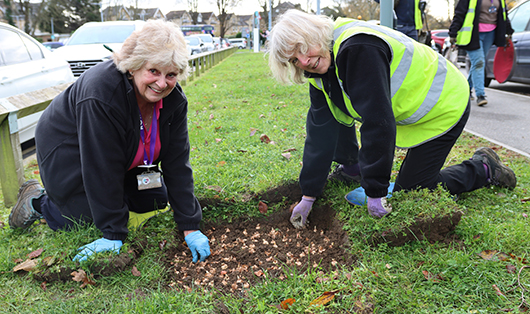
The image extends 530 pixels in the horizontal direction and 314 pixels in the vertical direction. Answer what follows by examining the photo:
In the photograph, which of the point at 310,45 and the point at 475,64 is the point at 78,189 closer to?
the point at 310,45

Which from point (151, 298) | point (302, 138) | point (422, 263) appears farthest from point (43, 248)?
point (302, 138)

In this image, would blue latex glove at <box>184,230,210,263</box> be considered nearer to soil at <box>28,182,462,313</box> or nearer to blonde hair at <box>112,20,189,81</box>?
soil at <box>28,182,462,313</box>

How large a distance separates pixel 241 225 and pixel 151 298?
3.58 feet

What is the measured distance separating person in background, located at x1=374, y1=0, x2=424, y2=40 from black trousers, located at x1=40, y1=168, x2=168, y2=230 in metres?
4.97

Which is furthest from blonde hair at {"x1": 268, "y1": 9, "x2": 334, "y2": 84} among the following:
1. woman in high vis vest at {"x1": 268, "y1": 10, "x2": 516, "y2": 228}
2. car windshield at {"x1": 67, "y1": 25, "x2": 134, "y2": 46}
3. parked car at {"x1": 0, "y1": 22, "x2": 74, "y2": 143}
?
car windshield at {"x1": 67, "y1": 25, "x2": 134, "y2": 46}

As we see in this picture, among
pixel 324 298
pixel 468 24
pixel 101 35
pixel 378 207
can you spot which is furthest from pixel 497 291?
pixel 101 35

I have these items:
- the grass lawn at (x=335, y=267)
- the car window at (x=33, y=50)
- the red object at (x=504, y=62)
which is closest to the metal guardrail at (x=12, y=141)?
the grass lawn at (x=335, y=267)

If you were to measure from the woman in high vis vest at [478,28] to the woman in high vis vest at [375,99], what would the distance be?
13.6ft

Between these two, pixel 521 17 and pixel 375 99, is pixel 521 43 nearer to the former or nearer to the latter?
pixel 521 17

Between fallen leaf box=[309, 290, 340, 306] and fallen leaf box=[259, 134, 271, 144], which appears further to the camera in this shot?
fallen leaf box=[259, 134, 271, 144]

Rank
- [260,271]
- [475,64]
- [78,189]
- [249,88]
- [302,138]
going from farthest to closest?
[249,88]
[475,64]
[302,138]
[78,189]
[260,271]

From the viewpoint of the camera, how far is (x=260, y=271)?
2.40m

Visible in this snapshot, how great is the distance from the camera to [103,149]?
2.31 m

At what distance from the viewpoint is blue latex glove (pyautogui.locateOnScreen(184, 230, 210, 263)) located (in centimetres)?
259
